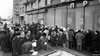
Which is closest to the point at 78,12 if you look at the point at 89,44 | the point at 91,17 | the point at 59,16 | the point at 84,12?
the point at 84,12

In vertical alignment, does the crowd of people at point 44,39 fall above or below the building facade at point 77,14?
below

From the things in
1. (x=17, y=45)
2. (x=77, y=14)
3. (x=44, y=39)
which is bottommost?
(x=17, y=45)

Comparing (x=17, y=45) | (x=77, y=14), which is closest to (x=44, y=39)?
(x=17, y=45)

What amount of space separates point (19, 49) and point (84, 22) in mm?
8030

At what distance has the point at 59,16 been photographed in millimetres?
16297

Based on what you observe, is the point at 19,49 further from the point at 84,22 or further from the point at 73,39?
the point at 84,22

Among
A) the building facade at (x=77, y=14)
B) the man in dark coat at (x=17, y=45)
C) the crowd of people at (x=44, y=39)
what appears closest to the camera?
the man in dark coat at (x=17, y=45)

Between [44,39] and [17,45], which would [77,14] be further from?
[17,45]

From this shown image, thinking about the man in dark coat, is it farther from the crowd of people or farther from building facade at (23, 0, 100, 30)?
building facade at (23, 0, 100, 30)

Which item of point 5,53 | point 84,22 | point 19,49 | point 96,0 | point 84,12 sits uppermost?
point 96,0

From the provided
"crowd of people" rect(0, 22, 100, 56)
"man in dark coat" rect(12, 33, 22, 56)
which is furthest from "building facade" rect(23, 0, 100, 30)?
"man in dark coat" rect(12, 33, 22, 56)

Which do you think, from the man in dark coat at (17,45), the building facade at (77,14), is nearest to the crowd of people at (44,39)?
the man in dark coat at (17,45)

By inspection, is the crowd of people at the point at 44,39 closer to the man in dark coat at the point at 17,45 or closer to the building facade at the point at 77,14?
the man in dark coat at the point at 17,45

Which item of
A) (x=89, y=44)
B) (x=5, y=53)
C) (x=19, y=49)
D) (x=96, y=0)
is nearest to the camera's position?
(x=19, y=49)
